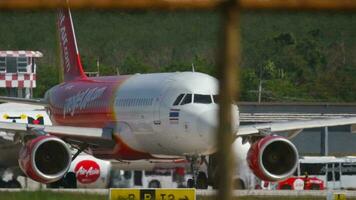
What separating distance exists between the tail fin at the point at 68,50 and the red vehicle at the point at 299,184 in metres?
6.96

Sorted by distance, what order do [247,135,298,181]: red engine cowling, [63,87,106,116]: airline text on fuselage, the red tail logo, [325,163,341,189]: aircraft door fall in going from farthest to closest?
[325,163,341,189]: aircraft door → the red tail logo → [63,87,106,116]: airline text on fuselage → [247,135,298,181]: red engine cowling

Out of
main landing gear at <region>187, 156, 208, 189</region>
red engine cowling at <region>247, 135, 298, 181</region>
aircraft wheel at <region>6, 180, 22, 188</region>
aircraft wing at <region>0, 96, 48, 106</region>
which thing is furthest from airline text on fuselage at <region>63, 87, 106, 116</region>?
red engine cowling at <region>247, 135, 298, 181</region>

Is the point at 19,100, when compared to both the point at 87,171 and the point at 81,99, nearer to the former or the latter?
the point at 87,171

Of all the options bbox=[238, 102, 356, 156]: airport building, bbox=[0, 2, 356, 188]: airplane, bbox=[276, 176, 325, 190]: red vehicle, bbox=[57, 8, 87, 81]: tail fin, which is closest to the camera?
bbox=[0, 2, 356, 188]: airplane

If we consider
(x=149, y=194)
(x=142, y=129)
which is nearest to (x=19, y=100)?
(x=142, y=129)

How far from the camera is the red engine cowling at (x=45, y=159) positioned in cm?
2144

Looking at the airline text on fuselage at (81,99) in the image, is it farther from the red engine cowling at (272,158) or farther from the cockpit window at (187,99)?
the red engine cowling at (272,158)

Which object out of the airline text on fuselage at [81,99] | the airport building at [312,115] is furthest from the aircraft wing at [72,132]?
the airport building at [312,115]

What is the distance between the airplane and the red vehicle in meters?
6.41

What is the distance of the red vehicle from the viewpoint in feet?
107

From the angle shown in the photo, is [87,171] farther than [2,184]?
Yes

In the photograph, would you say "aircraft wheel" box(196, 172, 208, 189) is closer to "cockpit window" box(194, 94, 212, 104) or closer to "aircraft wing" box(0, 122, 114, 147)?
"cockpit window" box(194, 94, 212, 104)

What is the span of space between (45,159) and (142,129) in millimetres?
2665

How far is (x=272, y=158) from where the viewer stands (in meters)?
22.7
